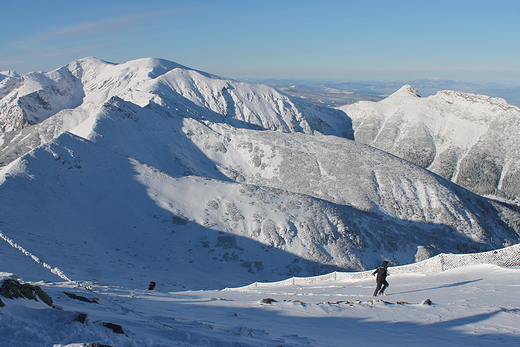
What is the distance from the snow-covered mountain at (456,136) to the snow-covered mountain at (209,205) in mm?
40030

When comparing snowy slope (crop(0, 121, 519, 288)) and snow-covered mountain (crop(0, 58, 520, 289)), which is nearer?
snowy slope (crop(0, 121, 519, 288))

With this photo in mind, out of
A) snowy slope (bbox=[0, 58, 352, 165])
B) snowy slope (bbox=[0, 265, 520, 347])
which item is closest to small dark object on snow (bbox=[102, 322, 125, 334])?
snowy slope (bbox=[0, 265, 520, 347])

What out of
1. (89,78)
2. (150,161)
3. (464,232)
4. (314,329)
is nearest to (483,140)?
(464,232)

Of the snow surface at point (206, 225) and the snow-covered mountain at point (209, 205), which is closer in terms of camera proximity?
the snow surface at point (206, 225)

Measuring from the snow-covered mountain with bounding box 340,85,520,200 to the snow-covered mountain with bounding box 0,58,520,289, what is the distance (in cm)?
4003

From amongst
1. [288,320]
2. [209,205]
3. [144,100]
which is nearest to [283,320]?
[288,320]

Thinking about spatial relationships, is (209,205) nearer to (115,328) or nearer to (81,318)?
(81,318)

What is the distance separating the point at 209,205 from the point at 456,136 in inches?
4704

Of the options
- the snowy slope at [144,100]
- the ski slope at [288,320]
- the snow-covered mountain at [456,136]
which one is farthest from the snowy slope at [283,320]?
the snow-covered mountain at [456,136]

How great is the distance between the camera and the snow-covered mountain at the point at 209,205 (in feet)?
129

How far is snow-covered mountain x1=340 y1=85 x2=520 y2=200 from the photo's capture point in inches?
4680

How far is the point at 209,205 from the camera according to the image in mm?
51938

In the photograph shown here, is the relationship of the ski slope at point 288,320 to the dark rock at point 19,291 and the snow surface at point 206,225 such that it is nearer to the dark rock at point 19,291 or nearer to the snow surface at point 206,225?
the snow surface at point 206,225

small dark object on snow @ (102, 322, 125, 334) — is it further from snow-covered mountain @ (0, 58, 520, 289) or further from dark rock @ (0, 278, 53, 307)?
snow-covered mountain @ (0, 58, 520, 289)
